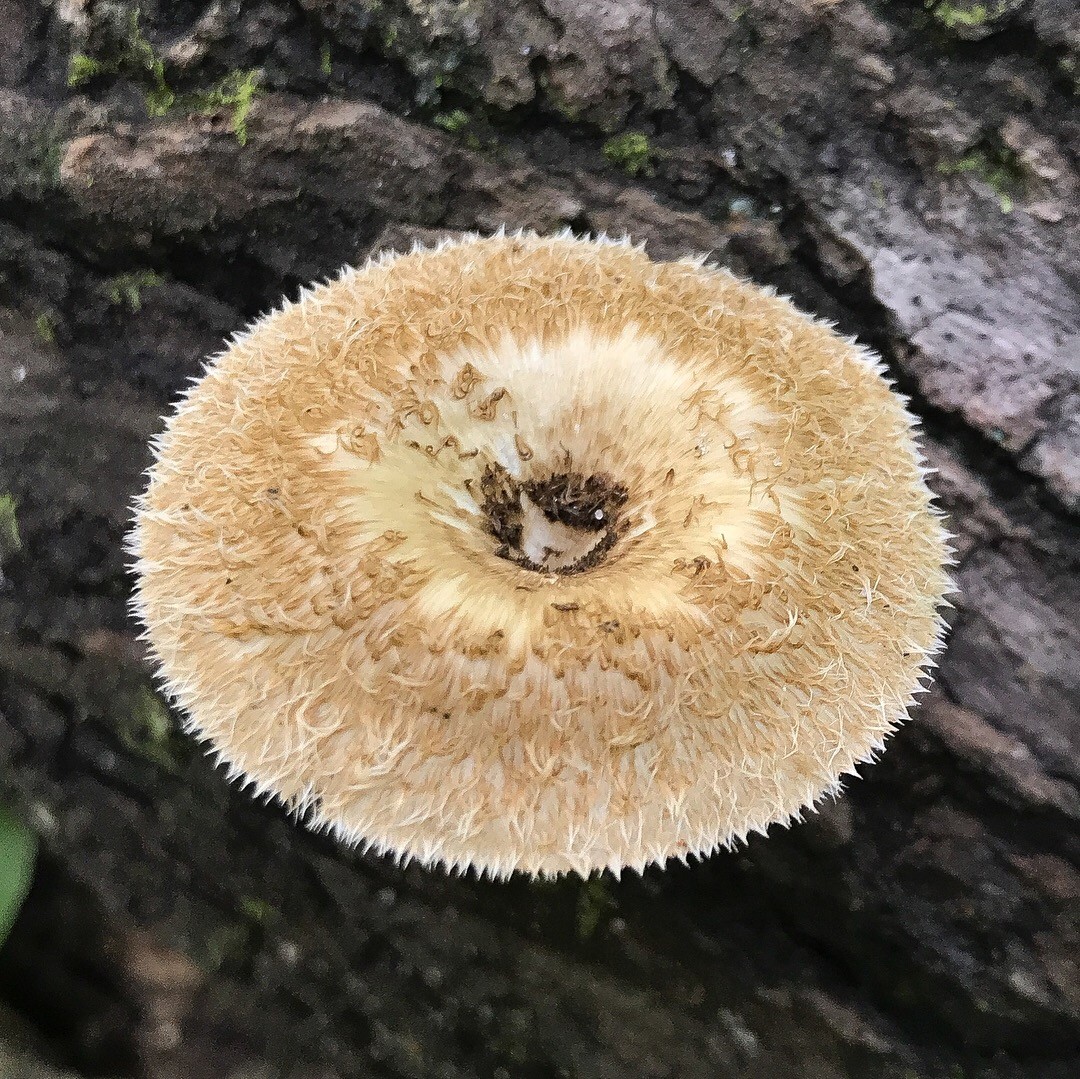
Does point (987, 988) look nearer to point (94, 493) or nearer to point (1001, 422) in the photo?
point (1001, 422)

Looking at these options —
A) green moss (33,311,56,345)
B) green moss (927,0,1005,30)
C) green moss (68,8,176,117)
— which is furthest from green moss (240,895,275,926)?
green moss (927,0,1005,30)

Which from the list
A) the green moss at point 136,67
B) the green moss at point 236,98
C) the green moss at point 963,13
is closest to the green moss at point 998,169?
the green moss at point 963,13

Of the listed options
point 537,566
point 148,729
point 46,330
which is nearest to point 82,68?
point 46,330

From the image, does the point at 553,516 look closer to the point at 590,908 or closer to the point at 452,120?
the point at 590,908

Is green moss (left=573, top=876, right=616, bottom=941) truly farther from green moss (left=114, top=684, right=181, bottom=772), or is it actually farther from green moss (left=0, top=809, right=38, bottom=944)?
green moss (left=0, top=809, right=38, bottom=944)

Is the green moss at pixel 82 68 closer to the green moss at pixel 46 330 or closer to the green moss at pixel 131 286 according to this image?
the green moss at pixel 131 286
